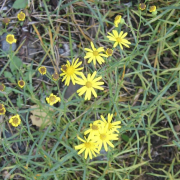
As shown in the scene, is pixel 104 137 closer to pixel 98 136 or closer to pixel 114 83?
pixel 98 136

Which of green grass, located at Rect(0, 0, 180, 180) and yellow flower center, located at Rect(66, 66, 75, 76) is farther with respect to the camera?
green grass, located at Rect(0, 0, 180, 180)

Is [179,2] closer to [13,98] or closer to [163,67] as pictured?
[163,67]

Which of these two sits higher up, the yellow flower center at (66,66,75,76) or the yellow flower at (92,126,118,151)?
the yellow flower center at (66,66,75,76)

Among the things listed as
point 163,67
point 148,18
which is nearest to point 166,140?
point 163,67

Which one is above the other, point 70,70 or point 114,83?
point 70,70

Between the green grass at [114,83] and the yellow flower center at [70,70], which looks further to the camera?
the green grass at [114,83]

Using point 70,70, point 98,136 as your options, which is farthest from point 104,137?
point 70,70

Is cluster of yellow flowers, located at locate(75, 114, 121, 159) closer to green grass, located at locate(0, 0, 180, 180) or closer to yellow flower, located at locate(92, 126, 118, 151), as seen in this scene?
yellow flower, located at locate(92, 126, 118, 151)

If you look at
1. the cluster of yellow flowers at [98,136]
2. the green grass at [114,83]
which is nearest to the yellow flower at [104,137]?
the cluster of yellow flowers at [98,136]

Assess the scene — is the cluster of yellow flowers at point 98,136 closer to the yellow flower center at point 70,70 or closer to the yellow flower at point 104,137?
the yellow flower at point 104,137

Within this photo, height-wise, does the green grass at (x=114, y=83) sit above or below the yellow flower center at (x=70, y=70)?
below

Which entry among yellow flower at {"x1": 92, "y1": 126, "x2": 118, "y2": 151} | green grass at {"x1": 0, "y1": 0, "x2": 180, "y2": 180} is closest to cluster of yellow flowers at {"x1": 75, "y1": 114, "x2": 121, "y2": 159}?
yellow flower at {"x1": 92, "y1": 126, "x2": 118, "y2": 151}
